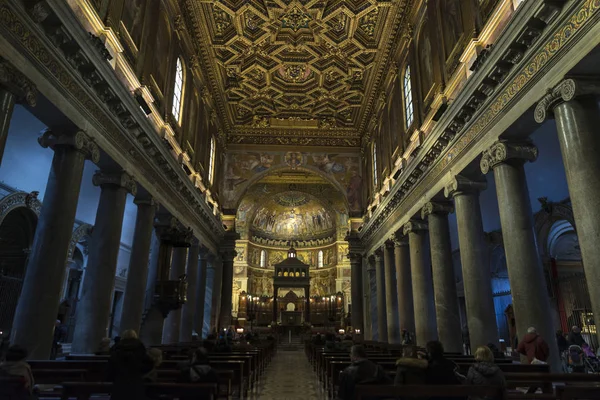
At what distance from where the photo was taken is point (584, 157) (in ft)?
18.5

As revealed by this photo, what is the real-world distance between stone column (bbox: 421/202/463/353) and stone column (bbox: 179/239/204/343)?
10308 mm

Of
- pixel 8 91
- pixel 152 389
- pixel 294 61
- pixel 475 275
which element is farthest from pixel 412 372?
pixel 294 61

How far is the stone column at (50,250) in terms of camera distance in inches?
268

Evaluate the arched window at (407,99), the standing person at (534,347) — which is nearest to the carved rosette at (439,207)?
the arched window at (407,99)

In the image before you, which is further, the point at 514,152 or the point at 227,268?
the point at 227,268

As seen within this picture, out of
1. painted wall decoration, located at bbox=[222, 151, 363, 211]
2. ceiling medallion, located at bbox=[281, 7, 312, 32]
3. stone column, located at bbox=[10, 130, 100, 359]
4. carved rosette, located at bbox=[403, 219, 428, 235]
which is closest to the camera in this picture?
stone column, located at bbox=[10, 130, 100, 359]

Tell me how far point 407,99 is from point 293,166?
9389mm

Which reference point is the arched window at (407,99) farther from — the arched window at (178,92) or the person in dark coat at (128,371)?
the person in dark coat at (128,371)

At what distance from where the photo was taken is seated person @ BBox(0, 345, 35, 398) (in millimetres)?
3812

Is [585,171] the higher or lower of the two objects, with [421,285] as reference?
higher

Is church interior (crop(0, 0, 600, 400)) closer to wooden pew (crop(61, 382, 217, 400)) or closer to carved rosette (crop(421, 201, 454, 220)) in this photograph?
wooden pew (crop(61, 382, 217, 400))

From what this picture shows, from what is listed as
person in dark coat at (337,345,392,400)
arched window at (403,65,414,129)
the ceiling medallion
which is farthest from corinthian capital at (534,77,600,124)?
the ceiling medallion

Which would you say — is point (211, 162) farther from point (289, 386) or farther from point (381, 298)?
point (289, 386)

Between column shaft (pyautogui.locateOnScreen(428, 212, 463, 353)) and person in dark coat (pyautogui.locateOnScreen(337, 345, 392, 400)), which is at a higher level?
column shaft (pyautogui.locateOnScreen(428, 212, 463, 353))
